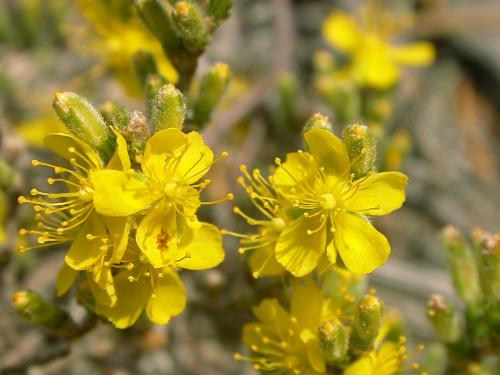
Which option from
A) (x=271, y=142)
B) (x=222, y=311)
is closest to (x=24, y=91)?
(x=271, y=142)

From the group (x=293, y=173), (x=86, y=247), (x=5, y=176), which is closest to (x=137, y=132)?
(x=86, y=247)

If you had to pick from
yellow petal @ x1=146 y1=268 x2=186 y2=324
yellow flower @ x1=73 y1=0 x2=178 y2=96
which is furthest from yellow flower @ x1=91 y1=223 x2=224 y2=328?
yellow flower @ x1=73 y1=0 x2=178 y2=96

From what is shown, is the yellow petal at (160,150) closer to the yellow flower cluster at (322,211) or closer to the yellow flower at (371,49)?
the yellow flower cluster at (322,211)

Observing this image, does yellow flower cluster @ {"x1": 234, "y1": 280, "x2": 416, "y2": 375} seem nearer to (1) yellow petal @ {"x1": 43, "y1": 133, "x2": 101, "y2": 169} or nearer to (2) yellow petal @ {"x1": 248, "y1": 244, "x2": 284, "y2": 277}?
(2) yellow petal @ {"x1": 248, "y1": 244, "x2": 284, "y2": 277}

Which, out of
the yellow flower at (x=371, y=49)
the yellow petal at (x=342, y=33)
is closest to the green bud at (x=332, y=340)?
the yellow flower at (x=371, y=49)

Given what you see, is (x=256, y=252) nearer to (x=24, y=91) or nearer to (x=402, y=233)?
(x=402, y=233)

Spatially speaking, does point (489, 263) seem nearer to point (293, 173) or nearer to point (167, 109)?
point (293, 173)
